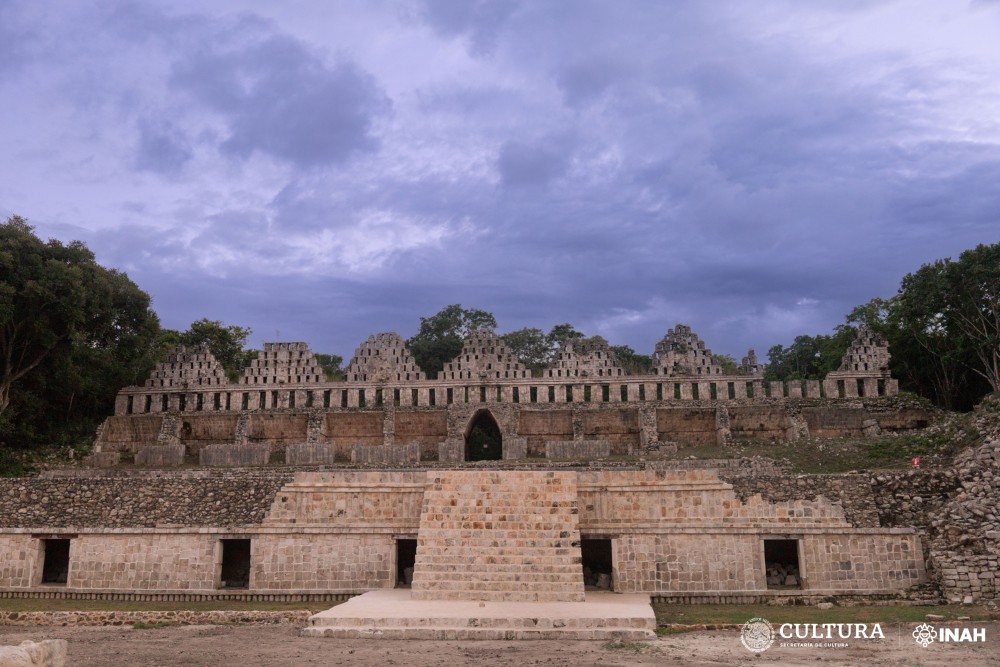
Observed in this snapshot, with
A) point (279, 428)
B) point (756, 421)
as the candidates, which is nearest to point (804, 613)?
point (756, 421)

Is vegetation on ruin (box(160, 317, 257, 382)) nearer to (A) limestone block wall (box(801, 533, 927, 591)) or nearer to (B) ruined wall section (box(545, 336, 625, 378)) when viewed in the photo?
(B) ruined wall section (box(545, 336, 625, 378))

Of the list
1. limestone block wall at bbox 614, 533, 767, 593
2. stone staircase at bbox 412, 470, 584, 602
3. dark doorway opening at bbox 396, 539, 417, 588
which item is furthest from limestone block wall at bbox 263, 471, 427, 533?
limestone block wall at bbox 614, 533, 767, 593

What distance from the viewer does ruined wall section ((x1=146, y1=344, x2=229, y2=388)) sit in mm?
35438

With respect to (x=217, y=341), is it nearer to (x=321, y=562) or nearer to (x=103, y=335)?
(x=103, y=335)

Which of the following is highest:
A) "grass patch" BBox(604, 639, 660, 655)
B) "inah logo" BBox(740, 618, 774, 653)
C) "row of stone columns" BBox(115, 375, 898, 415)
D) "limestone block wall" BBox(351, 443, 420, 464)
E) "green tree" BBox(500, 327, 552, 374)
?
"green tree" BBox(500, 327, 552, 374)

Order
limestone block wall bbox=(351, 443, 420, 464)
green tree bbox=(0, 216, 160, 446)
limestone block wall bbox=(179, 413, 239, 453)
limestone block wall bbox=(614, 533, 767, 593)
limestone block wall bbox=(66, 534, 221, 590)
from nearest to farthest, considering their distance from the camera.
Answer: limestone block wall bbox=(614, 533, 767, 593) < limestone block wall bbox=(66, 534, 221, 590) < limestone block wall bbox=(351, 443, 420, 464) < green tree bbox=(0, 216, 160, 446) < limestone block wall bbox=(179, 413, 239, 453)

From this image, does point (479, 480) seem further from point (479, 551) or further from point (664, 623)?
point (664, 623)

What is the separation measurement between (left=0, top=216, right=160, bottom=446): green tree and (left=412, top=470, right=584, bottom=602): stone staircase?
18.0 metres

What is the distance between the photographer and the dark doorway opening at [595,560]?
17.5m

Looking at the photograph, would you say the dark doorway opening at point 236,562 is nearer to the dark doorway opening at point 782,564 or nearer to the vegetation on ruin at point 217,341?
the dark doorway opening at point 782,564

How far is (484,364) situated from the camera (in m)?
34.0

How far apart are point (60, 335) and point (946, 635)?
2873cm

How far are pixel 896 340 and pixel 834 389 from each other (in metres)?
6.51

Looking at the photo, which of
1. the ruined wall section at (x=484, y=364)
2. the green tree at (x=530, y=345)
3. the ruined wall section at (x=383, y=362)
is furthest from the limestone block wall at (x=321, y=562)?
the green tree at (x=530, y=345)
